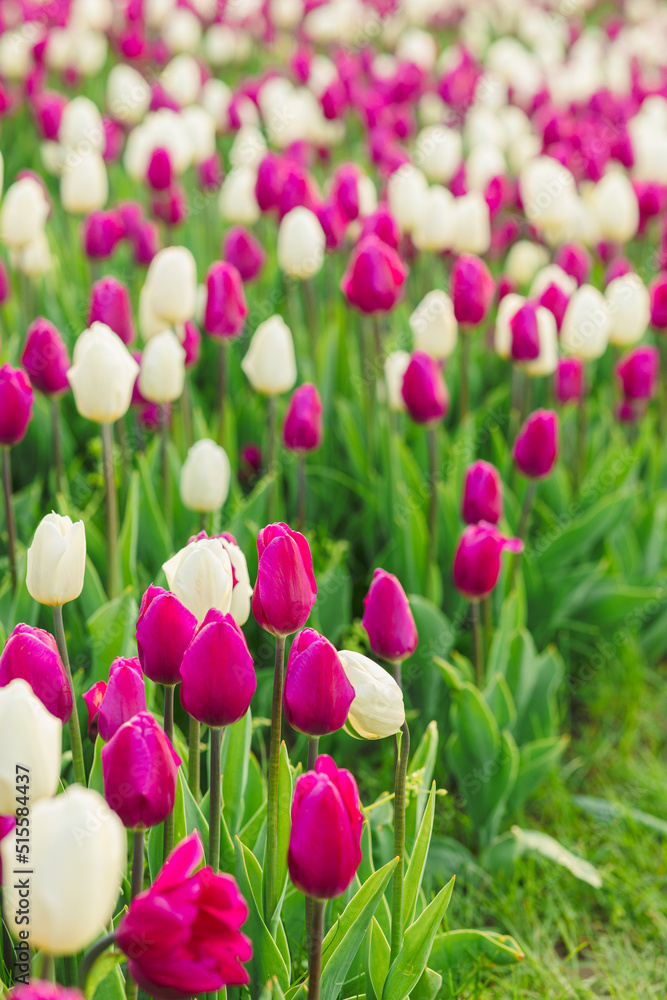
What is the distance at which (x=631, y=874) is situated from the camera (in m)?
2.28

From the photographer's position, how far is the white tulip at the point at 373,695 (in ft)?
4.36

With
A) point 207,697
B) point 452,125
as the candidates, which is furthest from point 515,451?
point 452,125

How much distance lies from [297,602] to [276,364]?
1.19m

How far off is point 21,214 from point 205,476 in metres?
1.15

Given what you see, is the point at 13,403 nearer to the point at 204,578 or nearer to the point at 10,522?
the point at 10,522

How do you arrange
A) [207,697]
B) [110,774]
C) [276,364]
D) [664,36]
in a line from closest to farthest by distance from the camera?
Answer: 1. [110,774]
2. [207,697]
3. [276,364]
4. [664,36]

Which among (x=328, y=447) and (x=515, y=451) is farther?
(x=328, y=447)

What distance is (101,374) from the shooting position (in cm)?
200

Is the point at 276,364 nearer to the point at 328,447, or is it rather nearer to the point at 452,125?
the point at 328,447

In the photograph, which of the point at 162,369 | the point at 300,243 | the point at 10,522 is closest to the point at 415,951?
the point at 10,522

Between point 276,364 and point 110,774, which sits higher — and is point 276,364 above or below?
above

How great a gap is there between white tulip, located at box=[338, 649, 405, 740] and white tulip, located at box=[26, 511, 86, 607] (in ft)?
1.30

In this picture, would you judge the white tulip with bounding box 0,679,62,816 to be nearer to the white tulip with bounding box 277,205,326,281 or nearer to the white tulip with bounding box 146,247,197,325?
the white tulip with bounding box 146,247,197,325

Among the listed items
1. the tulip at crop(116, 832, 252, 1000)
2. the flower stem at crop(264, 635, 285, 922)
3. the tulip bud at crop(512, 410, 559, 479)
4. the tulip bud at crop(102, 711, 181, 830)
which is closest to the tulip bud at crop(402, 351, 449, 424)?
the tulip bud at crop(512, 410, 559, 479)
